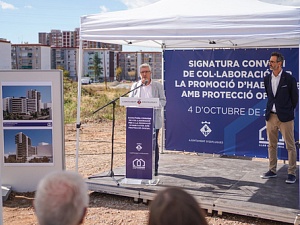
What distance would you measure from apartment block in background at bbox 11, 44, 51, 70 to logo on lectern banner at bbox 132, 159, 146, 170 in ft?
300

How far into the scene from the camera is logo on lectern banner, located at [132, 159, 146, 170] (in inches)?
265

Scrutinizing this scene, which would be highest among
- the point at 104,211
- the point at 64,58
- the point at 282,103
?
the point at 64,58

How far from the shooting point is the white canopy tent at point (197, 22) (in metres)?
5.35

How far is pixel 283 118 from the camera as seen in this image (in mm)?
6496

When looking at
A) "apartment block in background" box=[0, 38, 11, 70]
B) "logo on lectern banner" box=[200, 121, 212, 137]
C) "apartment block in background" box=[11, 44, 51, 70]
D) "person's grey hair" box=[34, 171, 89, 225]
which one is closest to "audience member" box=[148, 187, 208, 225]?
"person's grey hair" box=[34, 171, 89, 225]

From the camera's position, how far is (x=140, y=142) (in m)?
6.71

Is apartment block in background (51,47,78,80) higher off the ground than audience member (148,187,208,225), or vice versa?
apartment block in background (51,47,78,80)

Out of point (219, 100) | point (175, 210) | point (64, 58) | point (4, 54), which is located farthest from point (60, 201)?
point (64, 58)

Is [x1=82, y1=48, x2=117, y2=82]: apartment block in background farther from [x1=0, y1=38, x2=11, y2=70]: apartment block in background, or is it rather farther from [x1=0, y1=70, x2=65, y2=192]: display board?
[x1=0, y1=70, x2=65, y2=192]: display board

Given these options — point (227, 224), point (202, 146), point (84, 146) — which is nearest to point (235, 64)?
point (202, 146)

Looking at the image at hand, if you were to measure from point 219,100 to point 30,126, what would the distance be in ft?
11.6

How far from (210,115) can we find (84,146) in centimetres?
481

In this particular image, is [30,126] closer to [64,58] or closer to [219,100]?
[219,100]

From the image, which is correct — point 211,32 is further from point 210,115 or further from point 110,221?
point 210,115
